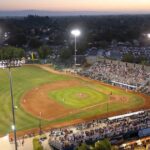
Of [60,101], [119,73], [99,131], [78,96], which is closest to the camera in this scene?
[99,131]

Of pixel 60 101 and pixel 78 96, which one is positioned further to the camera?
pixel 78 96

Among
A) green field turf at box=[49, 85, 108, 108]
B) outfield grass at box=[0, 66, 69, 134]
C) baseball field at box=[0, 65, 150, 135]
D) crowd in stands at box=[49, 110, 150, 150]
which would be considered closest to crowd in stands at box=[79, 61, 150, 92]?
baseball field at box=[0, 65, 150, 135]

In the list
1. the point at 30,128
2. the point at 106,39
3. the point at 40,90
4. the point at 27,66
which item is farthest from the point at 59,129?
the point at 106,39

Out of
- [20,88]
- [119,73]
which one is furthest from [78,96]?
[119,73]

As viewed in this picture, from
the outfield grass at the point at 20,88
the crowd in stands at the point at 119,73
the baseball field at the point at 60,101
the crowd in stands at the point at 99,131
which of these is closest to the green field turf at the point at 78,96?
the baseball field at the point at 60,101

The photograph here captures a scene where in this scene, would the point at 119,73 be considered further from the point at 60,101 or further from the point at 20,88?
the point at 20,88

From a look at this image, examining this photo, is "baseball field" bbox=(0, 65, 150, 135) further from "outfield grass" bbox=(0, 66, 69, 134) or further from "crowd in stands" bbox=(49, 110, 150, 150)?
"crowd in stands" bbox=(49, 110, 150, 150)

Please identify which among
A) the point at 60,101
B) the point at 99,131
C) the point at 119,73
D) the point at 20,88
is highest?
the point at 119,73
